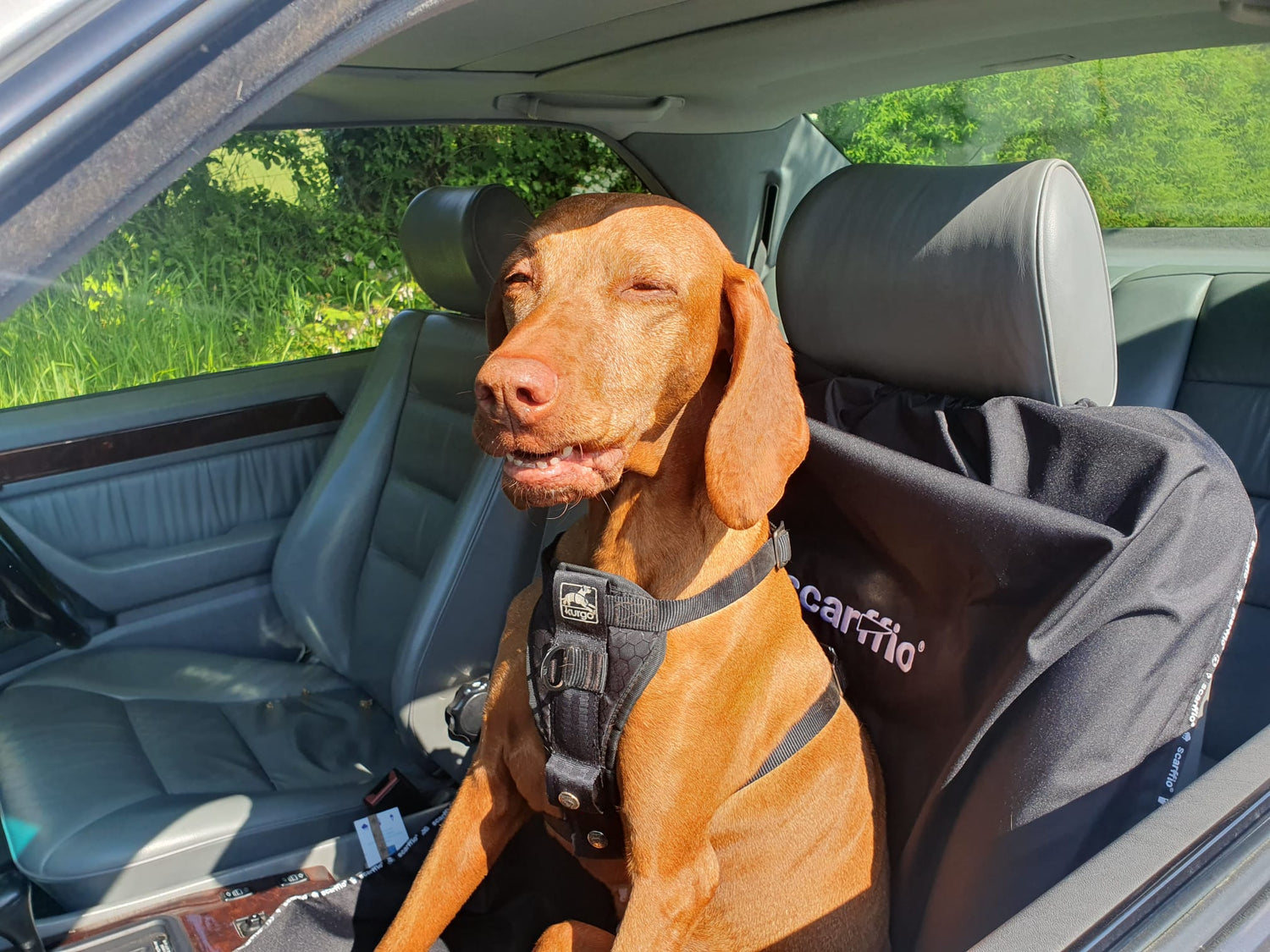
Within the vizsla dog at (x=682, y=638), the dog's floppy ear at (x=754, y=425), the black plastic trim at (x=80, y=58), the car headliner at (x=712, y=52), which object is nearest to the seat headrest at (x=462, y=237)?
the car headliner at (x=712, y=52)

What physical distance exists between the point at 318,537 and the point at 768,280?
173 centimetres

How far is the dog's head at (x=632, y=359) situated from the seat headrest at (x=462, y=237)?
0.90 metres

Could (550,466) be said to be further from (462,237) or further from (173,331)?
(173,331)

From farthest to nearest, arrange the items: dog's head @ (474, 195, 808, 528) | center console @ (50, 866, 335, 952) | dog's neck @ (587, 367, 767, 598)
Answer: center console @ (50, 866, 335, 952) < dog's neck @ (587, 367, 767, 598) < dog's head @ (474, 195, 808, 528)

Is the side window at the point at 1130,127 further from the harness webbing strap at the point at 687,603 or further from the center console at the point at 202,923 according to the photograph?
the center console at the point at 202,923

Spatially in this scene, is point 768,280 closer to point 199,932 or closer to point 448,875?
point 448,875

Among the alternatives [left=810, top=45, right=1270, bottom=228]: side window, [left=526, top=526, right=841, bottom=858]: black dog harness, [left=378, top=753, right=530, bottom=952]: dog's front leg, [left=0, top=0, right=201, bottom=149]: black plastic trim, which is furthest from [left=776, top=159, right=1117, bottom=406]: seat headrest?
[left=0, top=0, right=201, bottom=149]: black plastic trim

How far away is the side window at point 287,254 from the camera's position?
7.57 feet

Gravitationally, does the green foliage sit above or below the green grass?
above

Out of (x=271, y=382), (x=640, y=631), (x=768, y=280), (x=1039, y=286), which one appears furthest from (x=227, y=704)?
(x=1039, y=286)

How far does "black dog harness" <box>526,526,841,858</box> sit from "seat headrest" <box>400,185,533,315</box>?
3.96 feet

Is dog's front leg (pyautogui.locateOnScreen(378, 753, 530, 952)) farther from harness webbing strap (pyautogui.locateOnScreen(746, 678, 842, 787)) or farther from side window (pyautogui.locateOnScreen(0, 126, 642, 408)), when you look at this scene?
side window (pyautogui.locateOnScreen(0, 126, 642, 408))

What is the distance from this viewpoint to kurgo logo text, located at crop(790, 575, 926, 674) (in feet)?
5.77

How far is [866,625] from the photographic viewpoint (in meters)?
1.84
